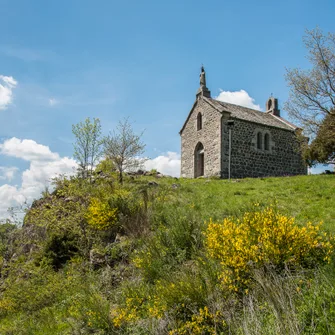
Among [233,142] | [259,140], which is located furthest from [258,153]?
[233,142]

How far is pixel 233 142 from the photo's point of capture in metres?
23.3

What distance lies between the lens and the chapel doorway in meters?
25.8

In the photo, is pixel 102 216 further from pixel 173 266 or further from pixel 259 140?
pixel 259 140

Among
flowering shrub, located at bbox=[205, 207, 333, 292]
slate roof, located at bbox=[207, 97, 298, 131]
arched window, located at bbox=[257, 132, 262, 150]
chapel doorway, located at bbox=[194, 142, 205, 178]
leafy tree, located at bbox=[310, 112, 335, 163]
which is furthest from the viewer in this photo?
chapel doorway, located at bbox=[194, 142, 205, 178]

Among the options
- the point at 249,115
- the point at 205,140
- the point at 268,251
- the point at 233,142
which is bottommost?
the point at 268,251

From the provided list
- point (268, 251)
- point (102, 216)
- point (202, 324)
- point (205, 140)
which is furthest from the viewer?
point (205, 140)

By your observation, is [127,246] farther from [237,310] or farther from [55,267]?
[237,310]

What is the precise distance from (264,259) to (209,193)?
8.65 metres

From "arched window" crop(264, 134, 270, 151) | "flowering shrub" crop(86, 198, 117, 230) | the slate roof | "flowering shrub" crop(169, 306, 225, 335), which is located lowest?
"flowering shrub" crop(169, 306, 225, 335)

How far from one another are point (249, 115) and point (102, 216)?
18.9 meters

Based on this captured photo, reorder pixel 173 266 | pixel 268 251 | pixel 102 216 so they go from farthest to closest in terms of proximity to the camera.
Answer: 1. pixel 102 216
2. pixel 173 266
3. pixel 268 251

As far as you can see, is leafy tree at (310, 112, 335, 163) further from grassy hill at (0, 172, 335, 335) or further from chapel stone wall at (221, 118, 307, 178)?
grassy hill at (0, 172, 335, 335)

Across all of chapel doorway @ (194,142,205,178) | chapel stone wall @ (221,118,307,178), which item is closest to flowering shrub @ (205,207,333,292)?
chapel stone wall @ (221,118,307,178)

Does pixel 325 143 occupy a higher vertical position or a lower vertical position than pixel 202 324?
higher
